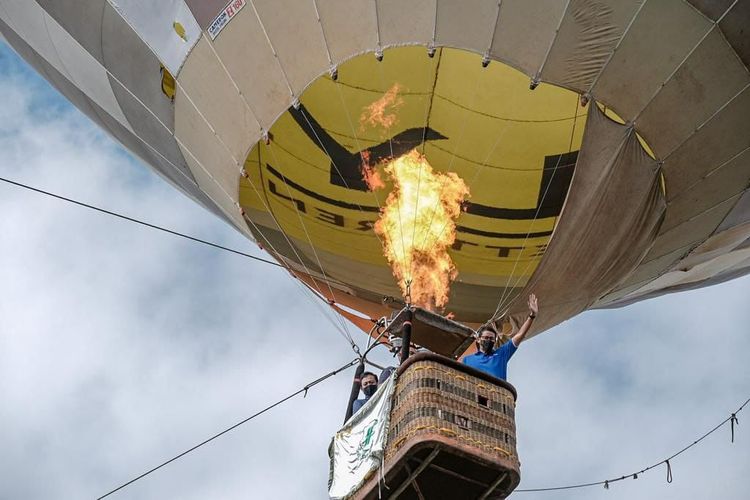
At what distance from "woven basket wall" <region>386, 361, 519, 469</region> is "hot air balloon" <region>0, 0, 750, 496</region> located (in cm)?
192

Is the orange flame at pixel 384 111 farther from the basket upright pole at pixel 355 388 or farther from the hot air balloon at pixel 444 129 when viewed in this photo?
the basket upright pole at pixel 355 388

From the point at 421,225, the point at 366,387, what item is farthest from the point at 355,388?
the point at 421,225

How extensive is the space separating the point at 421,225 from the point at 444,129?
26.5 inches

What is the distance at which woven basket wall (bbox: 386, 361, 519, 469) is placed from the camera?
5340 mm

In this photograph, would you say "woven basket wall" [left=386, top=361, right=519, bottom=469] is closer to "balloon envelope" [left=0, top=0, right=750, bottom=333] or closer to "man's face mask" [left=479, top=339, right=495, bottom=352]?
"man's face mask" [left=479, top=339, right=495, bottom=352]

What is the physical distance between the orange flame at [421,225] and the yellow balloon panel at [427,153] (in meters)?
0.06

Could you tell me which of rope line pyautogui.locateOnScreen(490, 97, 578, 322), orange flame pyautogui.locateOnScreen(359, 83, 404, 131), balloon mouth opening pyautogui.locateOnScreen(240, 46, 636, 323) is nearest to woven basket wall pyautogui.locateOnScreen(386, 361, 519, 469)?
balloon mouth opening pyautogui.locateOnScreen(240, 46, 636, 323)

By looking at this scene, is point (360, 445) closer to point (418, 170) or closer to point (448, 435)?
point (448, 435)

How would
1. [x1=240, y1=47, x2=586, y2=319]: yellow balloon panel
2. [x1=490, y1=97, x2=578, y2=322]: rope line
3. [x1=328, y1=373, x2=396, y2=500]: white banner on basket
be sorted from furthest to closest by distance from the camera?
1. [x1=490, y1=97, x2=578, y2=322]: rope line
2. [x1=240, y1=47, x2=586, y2=319]: yellow balloon panel
3. [x1=328, y1=373, x2=396, y2=500]: white banner on basket

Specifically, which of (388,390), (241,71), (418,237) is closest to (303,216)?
(418,237)

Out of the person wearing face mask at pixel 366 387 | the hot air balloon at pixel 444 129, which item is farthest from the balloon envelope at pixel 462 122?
the person wearing face mask at pixel 366 387

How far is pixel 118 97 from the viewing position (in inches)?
312

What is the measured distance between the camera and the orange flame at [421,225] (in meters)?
7.79

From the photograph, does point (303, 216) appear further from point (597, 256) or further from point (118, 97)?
point (597, 256)
